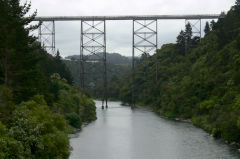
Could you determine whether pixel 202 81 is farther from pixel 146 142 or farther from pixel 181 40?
pixel 181 40

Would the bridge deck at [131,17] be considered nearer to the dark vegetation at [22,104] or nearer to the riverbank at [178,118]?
the riverbank at [178,118]

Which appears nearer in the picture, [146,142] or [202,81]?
[146,142]

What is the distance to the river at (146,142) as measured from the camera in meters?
25.9

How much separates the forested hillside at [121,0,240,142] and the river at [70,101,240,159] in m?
1.98

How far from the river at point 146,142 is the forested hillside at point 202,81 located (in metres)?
1.98

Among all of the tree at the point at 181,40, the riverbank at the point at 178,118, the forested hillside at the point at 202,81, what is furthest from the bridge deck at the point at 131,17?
the riverbank at the point at 178,118

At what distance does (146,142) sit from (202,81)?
→ 725 inches

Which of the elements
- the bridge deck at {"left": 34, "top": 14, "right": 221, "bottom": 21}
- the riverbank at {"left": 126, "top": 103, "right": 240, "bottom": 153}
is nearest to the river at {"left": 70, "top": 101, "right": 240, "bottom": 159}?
the riverbank at {"left": 126, "top": 103, "right": 240, "bottom": 153}

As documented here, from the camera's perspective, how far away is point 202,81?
47.2m

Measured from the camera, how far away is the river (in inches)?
1021

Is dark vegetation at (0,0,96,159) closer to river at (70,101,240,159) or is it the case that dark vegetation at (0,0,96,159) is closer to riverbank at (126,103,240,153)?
river at (70,101,240,159)

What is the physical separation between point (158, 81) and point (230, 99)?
96.8 ft

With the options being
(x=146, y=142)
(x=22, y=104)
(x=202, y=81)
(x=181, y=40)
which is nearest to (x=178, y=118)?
(x=202, y=81)

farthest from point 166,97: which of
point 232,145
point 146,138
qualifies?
point 232,145
